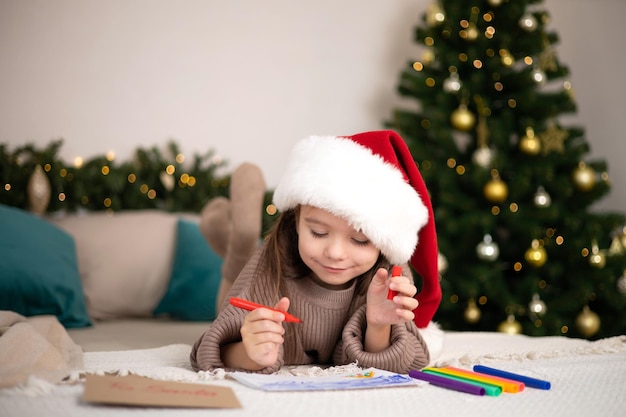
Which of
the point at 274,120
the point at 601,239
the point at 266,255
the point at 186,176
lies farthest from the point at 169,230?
the point at 601,239

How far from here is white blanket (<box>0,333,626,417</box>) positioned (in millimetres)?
829

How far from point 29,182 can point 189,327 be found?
87 centimetres

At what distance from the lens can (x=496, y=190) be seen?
8.46 feet

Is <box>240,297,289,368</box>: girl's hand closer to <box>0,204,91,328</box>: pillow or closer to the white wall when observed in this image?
<box>0,204,91,328</box>: pillow

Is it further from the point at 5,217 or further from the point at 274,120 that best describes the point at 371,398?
the point at 274,120

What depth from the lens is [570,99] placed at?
268 centimetres

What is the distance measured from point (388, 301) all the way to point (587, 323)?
168cm

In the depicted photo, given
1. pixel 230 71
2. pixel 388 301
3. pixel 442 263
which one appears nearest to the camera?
pixel 388 301

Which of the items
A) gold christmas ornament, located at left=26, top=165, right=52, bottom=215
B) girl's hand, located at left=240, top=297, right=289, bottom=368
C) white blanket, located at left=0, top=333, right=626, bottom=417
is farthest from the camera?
gold christmas ornament, located at left=26, top=165, right=52, bottom=215

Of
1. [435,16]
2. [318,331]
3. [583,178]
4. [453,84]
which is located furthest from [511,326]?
[318,331]

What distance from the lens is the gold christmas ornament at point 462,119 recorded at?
2.68 metres

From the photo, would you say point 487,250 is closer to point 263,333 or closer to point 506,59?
point 506,59

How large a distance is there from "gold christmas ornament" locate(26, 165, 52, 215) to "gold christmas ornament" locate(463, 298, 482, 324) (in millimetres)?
1672

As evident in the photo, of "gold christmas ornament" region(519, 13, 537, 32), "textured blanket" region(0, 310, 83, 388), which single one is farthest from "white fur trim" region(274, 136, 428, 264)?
"gold christmas ornament" region(519, 13, 537, 32)
